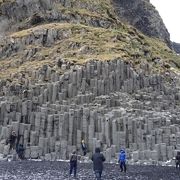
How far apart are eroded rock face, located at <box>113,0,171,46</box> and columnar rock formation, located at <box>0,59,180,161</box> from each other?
36.0 meters

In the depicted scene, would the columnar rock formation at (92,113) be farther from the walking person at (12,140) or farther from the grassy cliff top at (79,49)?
the grassy cliff top at (79,49)

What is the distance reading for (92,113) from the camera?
47.2 m

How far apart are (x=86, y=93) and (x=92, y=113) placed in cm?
386

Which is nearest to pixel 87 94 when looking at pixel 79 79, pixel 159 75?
pixel 79 79

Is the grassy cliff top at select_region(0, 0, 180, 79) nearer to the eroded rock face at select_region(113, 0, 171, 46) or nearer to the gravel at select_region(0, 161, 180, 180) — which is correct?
the gravel at select_region(0, 161, 180, 180)

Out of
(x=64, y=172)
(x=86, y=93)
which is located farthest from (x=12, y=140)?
(x=64, y=172)

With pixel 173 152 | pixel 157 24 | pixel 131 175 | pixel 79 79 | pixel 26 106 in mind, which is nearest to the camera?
pixel 131 175

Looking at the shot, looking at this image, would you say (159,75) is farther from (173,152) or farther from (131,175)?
(131,175)

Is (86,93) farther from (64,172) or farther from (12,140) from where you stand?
(64,172)

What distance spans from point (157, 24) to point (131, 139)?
48080mm

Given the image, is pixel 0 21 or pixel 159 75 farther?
pixel 0 21

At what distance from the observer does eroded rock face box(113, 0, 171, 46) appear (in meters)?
89.2

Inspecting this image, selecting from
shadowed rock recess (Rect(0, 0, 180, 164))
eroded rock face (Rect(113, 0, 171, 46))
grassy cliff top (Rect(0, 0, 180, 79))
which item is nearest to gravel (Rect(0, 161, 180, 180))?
shadowed rock recess (Rect(0, 0, 180, 164))

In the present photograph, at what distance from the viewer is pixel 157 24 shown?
91062mm
